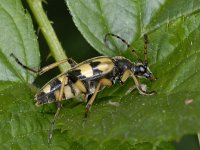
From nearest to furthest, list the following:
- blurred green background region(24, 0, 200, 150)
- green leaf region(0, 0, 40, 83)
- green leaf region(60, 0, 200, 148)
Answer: green leaf region(60, 0, 200, 148) < green leaf region(0, 0, 40, 83) < blurred green background region(24, 0, 200, 150)

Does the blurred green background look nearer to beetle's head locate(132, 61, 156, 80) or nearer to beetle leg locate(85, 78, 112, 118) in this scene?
beetle's head locate(132, 61, 156, 80)

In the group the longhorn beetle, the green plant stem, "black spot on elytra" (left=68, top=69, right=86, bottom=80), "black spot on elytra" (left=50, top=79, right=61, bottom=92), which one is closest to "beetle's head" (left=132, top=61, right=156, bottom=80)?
the longhorn beetle

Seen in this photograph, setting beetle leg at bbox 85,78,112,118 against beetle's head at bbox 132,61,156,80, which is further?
beetle's head at bbox 132,61,156,80

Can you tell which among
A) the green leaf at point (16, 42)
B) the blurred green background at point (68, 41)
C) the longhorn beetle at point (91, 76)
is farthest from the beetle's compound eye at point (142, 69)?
the blurred green background at point (68, 41)

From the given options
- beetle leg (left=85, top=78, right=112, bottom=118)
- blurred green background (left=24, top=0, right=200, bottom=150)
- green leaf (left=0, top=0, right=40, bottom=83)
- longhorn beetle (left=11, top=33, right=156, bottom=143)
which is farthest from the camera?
blurred green background (left=24, top=0, right=200, bottom=150)

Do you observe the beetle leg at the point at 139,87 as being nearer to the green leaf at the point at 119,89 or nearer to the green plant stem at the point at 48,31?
the green leaf at the point at 119,89

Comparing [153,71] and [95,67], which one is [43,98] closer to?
[95,67]

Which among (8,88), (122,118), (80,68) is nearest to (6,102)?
(8,88)

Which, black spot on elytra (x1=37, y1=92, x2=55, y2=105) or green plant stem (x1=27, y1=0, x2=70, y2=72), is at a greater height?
green plant stem (x1=27, y1=0, x2=70, y2=72)
